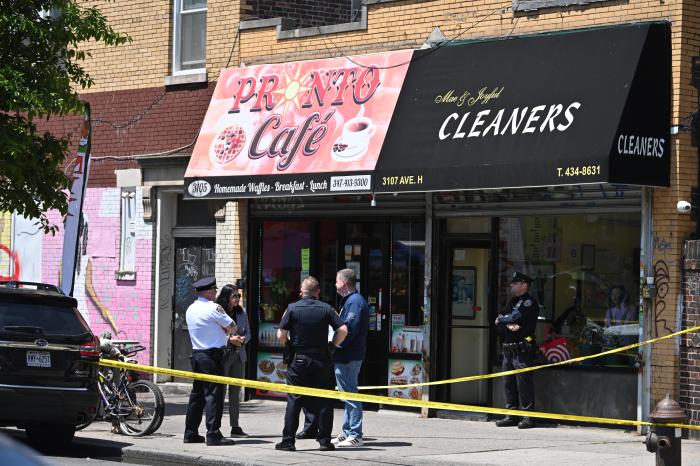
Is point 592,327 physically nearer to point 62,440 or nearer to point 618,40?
point 618,40

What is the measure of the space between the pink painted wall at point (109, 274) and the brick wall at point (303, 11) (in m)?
3.50

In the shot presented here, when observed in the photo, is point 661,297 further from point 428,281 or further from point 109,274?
point 109,274

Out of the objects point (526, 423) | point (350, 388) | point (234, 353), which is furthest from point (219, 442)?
point (526, 423)

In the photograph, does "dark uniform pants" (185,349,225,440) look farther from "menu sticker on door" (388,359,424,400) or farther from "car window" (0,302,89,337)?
"menu sticker on door" (388,359,424,400)

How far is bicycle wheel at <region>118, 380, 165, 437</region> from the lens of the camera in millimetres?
14984

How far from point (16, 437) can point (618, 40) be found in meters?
8.18

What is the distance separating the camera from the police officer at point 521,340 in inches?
629

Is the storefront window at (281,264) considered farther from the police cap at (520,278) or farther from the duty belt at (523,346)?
the duty belt at (523,346)

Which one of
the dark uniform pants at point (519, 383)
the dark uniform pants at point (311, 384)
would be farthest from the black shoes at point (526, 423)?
the dark uniform pants at point (311, 384)

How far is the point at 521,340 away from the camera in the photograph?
16.0 meters

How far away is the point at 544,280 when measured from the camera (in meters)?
16.5

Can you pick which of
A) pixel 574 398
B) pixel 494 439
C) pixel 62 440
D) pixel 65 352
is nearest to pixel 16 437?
pixel 62 440

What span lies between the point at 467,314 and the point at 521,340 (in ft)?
5.07

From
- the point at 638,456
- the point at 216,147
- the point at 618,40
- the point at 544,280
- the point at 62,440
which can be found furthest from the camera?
the point at 216,147
